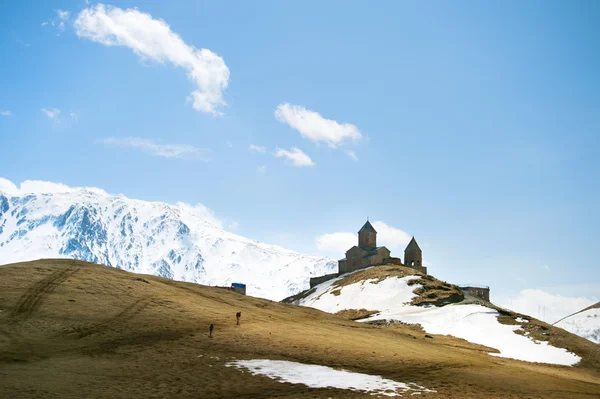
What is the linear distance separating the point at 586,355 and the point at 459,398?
41.0m

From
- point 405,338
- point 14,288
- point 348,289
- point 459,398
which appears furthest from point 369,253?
point 459,398

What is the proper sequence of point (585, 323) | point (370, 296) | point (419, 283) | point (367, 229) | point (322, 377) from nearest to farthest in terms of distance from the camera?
1. point (322, 377)
2. point (419, 283)
3. point (370, 296)
4. point (585, 323)
5. point (367, 229)

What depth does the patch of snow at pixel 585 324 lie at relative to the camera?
114m

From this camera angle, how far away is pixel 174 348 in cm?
3912

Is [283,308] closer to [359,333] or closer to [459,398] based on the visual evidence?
[359,333]

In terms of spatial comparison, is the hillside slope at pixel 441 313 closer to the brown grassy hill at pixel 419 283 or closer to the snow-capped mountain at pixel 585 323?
the brown grassy hill at pixel 419 283

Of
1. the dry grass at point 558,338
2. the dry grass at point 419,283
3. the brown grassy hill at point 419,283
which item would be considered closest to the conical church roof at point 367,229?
the brown grassy hill at point 419,283

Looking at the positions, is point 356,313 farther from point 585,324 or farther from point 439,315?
point 585,324

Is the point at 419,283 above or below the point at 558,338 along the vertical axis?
above

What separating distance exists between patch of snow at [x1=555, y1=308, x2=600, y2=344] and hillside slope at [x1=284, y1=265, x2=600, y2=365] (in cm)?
3769

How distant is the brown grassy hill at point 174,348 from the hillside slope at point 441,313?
18.5 feet

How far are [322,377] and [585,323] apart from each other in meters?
110

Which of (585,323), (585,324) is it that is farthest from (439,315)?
(585,323)

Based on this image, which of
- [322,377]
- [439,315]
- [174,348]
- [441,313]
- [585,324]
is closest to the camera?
[322,377]
